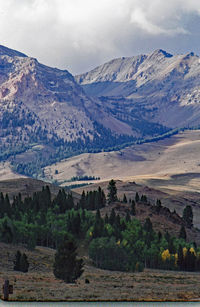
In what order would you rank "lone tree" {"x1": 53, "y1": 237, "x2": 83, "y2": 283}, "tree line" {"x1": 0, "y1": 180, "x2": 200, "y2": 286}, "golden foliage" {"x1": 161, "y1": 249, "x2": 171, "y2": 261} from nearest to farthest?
"lone tree" {"x1": 53, "y1": 237, "x2": 83, "y2": 283} < "tree line" {"x1": 0, "y1": 180, "x2": 200, "y2": 286} < "golden foliage" {"x1": 161, "y1": 249, "x2": 171, "y2": 261}

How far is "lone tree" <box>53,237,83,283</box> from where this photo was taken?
242 ft

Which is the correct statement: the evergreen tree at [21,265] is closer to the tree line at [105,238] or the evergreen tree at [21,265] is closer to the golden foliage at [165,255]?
the tree line at [105,238]

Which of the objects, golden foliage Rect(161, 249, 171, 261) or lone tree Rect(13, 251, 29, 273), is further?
golden foliage Rect(161, 249, 171, 261)

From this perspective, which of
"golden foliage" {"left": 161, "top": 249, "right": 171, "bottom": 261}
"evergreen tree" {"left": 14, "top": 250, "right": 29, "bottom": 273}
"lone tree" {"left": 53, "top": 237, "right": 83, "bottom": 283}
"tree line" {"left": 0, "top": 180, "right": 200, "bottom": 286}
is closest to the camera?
"lone tree" {"left": 53, "top": 237, "right": 83, "bottom": 283}

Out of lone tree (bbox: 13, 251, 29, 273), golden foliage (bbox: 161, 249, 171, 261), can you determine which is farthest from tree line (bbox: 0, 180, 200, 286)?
lone tree (bbox: 13, 251, 29, 273)

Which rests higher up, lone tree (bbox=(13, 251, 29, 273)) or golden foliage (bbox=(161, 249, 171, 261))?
lone tree (bbox=(13, 251, 29, 273))

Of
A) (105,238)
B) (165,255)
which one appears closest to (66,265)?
(105,238)

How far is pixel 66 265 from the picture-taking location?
245 feet

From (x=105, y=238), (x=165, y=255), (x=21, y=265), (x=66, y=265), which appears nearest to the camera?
(x=66, y=265)

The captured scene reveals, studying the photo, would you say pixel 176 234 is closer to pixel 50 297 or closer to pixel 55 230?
pixel 55 230

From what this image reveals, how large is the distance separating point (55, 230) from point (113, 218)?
87.8 feet

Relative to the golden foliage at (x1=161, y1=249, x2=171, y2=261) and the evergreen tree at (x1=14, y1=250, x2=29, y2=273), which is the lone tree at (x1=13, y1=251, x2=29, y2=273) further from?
the golden foliage at (x1=161, y1=249, x2=171, y2=261)

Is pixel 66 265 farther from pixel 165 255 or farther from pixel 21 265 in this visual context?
pixel 165 255

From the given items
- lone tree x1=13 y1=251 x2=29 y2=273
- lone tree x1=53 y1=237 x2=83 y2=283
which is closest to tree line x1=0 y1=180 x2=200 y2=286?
lone tree x1=13 y1=251 x2=29 y2=273
